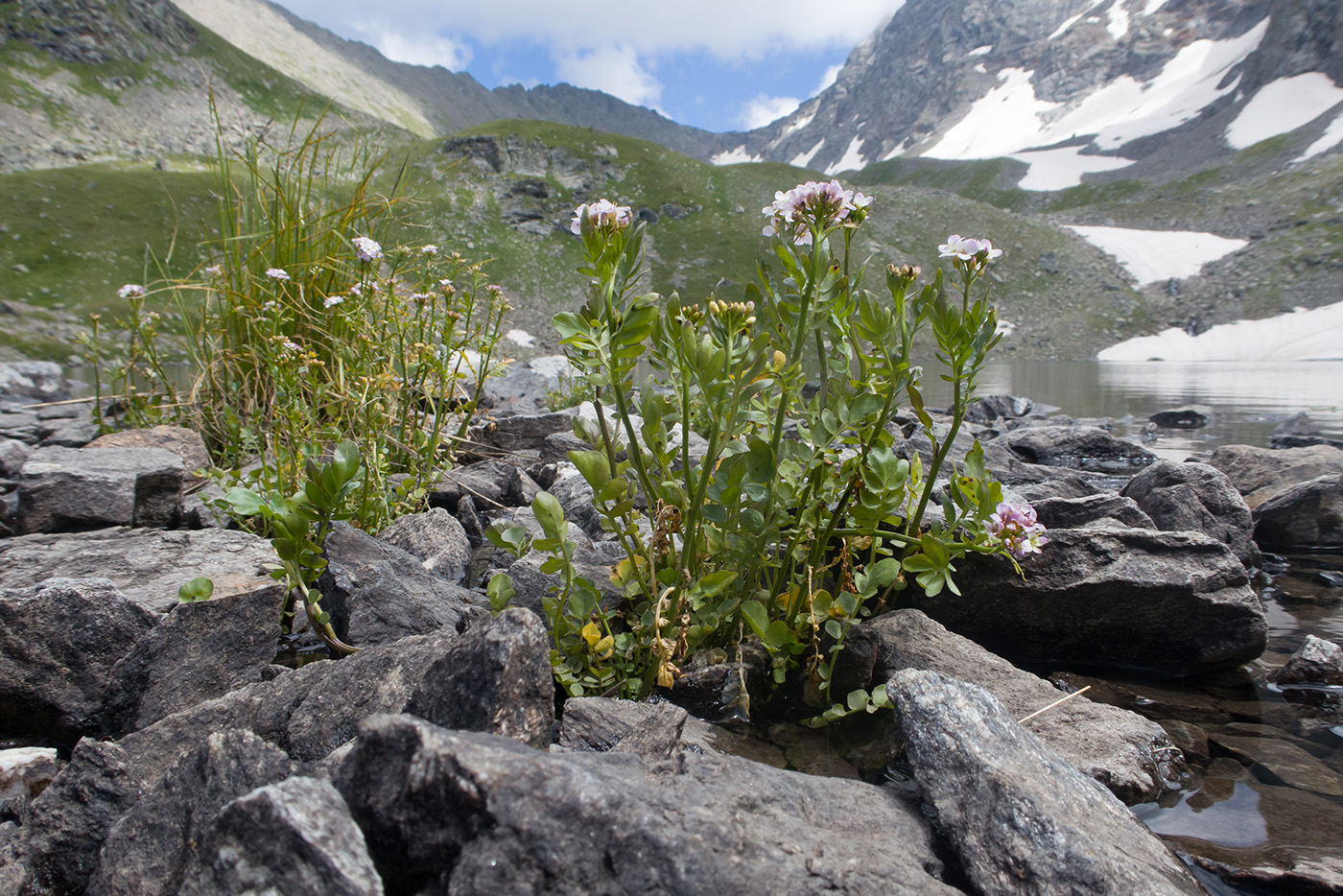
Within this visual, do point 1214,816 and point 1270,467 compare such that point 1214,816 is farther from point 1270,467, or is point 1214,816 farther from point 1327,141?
point 1327,141

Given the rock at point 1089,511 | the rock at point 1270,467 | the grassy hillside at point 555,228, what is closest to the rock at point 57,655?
the rock at point 1089,511

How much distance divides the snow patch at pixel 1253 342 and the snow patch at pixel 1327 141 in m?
48.8

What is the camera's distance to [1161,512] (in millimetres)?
4281

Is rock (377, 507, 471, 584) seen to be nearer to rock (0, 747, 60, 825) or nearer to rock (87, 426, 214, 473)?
rock (0, 747, 60, 825)

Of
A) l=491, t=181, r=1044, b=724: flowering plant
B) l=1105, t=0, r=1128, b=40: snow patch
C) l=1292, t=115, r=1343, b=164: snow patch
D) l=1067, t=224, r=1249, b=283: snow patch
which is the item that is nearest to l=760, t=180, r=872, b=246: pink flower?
l=491, t=181, r=1044, b=724: flowering plant

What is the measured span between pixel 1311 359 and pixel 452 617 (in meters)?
59.0

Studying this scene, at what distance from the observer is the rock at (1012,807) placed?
4.68 ft

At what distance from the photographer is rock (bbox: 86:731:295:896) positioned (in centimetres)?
132

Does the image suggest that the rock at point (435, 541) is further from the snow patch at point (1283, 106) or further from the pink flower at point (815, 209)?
the snow patch at point (1283, 106)

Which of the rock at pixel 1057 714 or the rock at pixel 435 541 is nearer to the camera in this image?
the rock at pixel 1057 714

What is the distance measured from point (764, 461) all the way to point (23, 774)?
218 centimetres

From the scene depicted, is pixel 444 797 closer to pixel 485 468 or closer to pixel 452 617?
pixel 452 617

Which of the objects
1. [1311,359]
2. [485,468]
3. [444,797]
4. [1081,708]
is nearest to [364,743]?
[444,797]

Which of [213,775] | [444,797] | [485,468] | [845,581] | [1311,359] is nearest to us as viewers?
[444,797]
